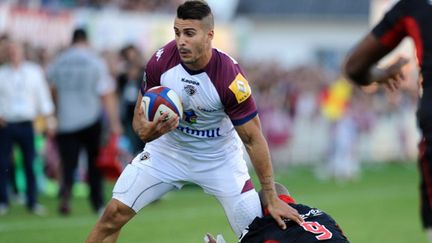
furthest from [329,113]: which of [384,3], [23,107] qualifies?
[23,107]

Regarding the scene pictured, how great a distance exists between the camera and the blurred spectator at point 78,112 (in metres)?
13.5

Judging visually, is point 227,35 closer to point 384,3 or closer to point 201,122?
point 384,3

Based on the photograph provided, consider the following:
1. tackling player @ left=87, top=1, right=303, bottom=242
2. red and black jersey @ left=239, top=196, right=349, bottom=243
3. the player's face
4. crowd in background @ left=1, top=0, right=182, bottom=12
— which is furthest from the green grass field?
crowd in background @ left=1, top=0, right=182, bottom=12

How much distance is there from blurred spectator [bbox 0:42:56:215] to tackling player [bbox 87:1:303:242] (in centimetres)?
567

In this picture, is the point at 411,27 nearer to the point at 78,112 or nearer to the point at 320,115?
the point at 78,112

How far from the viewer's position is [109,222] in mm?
7855

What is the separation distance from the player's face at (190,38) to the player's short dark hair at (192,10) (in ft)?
0.11

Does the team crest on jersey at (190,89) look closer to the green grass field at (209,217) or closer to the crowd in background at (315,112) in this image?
the green grass field at (209,217)

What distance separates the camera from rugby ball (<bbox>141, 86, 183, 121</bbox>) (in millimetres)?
7520

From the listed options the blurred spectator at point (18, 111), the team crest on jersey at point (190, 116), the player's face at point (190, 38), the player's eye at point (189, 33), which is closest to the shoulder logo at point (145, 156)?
the team crest on jersey at point (190, 116)

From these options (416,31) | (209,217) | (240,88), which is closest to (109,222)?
(240,88)

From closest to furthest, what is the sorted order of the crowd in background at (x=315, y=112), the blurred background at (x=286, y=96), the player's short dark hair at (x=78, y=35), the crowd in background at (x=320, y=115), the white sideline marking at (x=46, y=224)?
the white sideline marking at (x=46, y=224) → the player's short dark hair at (x=78, y=35) → the blurred background at (x=286, y=96) → the crowd in background at (x=320, y=115) → the crowd in background at (x=315, y=112)

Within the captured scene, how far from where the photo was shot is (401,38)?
5.45 metres

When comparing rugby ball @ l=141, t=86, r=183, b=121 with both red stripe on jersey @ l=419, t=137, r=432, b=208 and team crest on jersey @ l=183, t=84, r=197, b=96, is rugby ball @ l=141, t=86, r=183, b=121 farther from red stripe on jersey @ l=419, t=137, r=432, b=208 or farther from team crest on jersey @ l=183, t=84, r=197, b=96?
red stripe on jersey @ l=419, t=137, r=432, b=208
